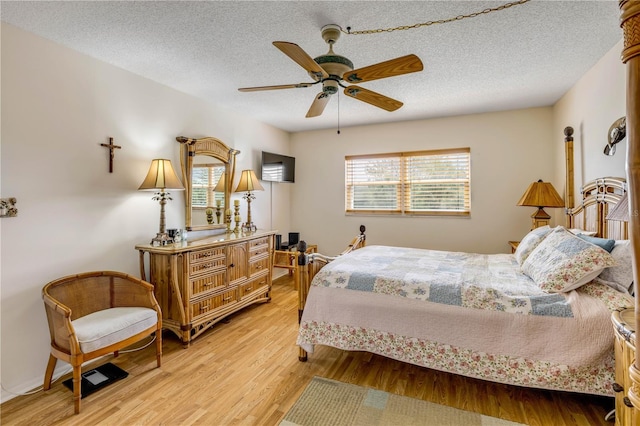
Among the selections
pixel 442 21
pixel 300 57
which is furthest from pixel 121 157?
pixel 442 21

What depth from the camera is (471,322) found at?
2000mm

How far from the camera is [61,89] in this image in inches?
95.0

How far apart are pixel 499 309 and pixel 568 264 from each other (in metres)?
0.54

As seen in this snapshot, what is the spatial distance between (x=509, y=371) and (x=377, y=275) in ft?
3.27

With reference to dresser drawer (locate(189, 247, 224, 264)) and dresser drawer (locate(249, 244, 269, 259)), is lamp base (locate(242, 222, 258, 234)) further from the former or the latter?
dresser drawer (locate(189, 247, 224, 264))

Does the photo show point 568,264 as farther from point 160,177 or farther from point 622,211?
point 160,177

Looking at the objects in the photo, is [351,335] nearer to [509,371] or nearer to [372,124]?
[509,371]

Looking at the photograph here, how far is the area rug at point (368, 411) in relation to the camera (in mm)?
1848

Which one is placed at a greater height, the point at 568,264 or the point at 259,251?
the point at 568,264

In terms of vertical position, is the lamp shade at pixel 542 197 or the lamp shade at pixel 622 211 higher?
the lamp shade at pixel 542 197

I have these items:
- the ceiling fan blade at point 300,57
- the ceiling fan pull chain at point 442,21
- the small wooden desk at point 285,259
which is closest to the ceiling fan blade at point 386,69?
the ceiling fan blade at point 300,57

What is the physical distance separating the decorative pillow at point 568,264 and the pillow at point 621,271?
0.09 m

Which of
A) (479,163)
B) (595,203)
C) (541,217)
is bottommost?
(541,217)

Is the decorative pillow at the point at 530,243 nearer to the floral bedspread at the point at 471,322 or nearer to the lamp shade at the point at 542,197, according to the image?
the floral bedspread at the point at 471,322
